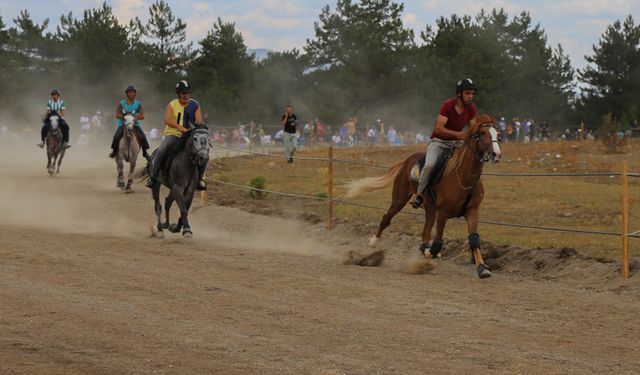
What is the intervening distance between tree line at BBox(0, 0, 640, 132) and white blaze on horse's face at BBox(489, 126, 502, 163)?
187 ft

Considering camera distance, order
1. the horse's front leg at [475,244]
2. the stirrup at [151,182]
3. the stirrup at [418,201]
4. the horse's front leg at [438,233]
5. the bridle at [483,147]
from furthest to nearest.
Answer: the stirrup at [151,182], the stirrup at [418,201], the horse's front leg at [438,233], the horse's front leg at [475,244], the bridle at [483,147]

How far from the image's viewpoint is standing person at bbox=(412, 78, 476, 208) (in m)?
13.5

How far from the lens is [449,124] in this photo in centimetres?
1379

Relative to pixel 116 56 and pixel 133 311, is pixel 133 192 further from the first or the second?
pixel 116 56

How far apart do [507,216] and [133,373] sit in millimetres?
13934

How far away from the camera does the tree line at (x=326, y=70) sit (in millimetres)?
71125

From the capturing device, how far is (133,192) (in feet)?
83.1

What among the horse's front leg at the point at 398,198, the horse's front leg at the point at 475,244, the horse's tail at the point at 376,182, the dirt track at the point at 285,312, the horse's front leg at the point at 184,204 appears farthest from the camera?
the horse's front leg at the point at 184,204

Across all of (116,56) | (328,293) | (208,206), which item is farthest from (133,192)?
(116,56)

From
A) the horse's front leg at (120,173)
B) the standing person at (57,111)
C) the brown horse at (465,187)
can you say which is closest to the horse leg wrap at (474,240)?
the brown horse at (465,187)

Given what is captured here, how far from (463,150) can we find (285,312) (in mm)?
4237

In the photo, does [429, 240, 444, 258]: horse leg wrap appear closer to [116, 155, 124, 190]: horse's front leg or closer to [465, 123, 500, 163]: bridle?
[465, 123, 500, 163]: bridle

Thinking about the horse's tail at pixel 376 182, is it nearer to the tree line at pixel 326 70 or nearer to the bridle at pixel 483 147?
the bridle at pixel 483 147

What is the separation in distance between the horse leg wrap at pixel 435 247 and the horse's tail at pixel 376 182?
1.64 meters
